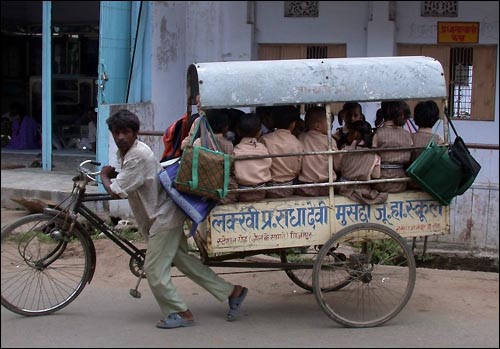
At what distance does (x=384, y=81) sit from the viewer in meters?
4.56

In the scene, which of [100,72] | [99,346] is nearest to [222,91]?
[99,346]

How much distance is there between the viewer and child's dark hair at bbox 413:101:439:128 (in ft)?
16.0

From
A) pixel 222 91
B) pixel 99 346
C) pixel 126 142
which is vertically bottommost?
pixel 99 346

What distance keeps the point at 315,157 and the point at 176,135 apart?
998 mm

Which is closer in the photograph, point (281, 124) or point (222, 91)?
point (222, 91)

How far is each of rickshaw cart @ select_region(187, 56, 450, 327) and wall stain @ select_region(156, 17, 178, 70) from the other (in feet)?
14.4

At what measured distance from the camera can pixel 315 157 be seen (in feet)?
15.3

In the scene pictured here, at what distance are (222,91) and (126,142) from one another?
2.23 ft

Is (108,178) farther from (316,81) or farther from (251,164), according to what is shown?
(316,81)

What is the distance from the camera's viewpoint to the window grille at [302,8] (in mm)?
9750

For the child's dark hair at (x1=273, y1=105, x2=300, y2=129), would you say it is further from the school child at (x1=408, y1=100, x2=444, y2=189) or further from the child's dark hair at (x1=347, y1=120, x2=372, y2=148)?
the school child at (x1=408, y1=100, x2=444, y2=189)

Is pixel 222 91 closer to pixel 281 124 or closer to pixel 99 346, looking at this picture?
pixel 281 124

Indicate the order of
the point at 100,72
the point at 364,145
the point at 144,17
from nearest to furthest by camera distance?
the point at 364,145, the point at 100,72, the point at 144,17

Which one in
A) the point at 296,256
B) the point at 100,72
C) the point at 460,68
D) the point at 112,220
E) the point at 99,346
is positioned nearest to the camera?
the point at 99,346
